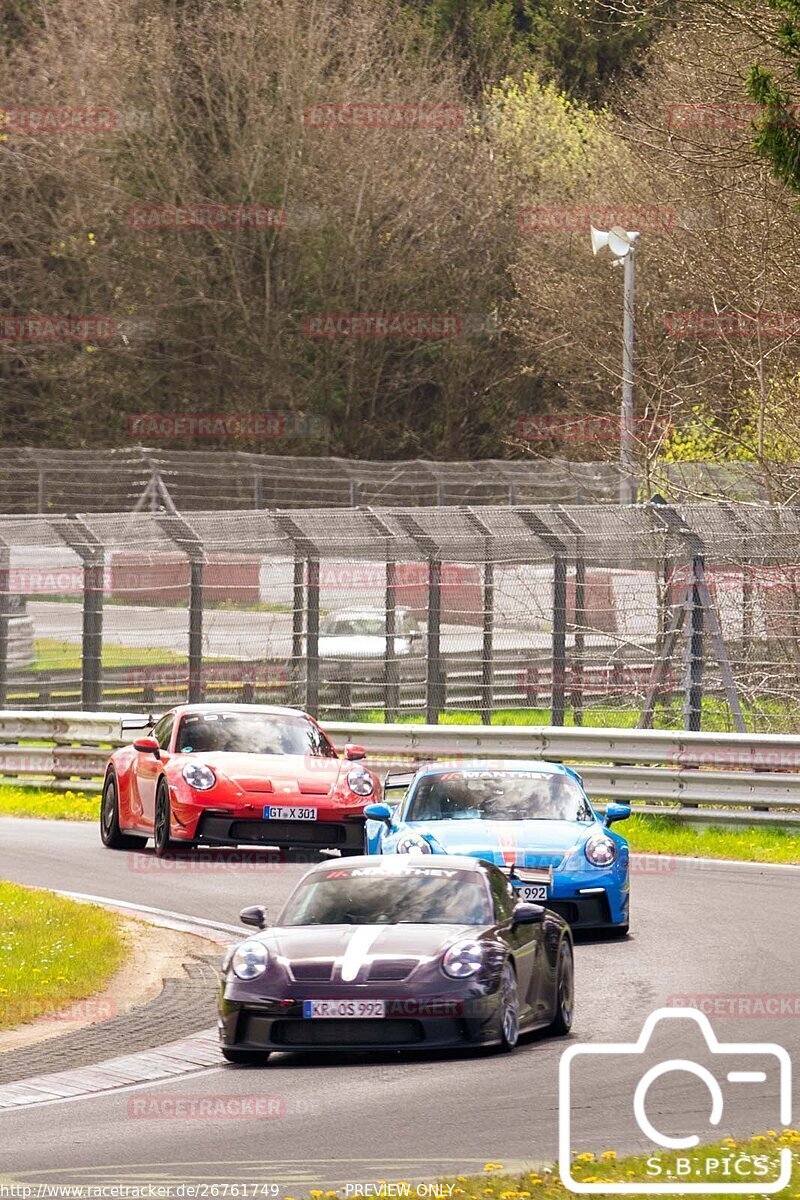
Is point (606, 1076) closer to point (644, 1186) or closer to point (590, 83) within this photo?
point (644, 1186)

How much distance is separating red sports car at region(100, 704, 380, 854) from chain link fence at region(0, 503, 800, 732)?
403 centimetres

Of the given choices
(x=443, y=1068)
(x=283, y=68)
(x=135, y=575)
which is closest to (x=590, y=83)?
(x=283, y=68)

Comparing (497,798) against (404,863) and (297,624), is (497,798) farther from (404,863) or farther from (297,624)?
(297,624)

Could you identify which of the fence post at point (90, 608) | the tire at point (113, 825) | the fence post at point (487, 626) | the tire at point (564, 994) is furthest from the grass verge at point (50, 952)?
the fence post at point (90, 608)

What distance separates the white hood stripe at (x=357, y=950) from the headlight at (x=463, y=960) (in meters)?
0.38

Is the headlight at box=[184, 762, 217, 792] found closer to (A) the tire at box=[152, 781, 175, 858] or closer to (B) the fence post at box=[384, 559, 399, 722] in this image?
(A) the tire at box=[152, 781, 175, 858]

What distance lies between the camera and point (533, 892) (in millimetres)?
14195

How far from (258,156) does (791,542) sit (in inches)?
1282

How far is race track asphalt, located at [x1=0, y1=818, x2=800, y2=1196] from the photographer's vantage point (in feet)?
26.7

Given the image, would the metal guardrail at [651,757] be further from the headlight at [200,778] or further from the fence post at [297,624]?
the headlight at [200,778]

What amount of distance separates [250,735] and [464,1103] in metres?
10.4

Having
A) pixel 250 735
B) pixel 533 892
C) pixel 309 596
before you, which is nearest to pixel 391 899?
pixel 533 892

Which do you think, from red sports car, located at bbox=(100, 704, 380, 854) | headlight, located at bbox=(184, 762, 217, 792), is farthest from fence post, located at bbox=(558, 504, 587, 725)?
headlight, located at bbox=(184, 762, 217, 792)

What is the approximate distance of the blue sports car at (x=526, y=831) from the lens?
14.3 metres
